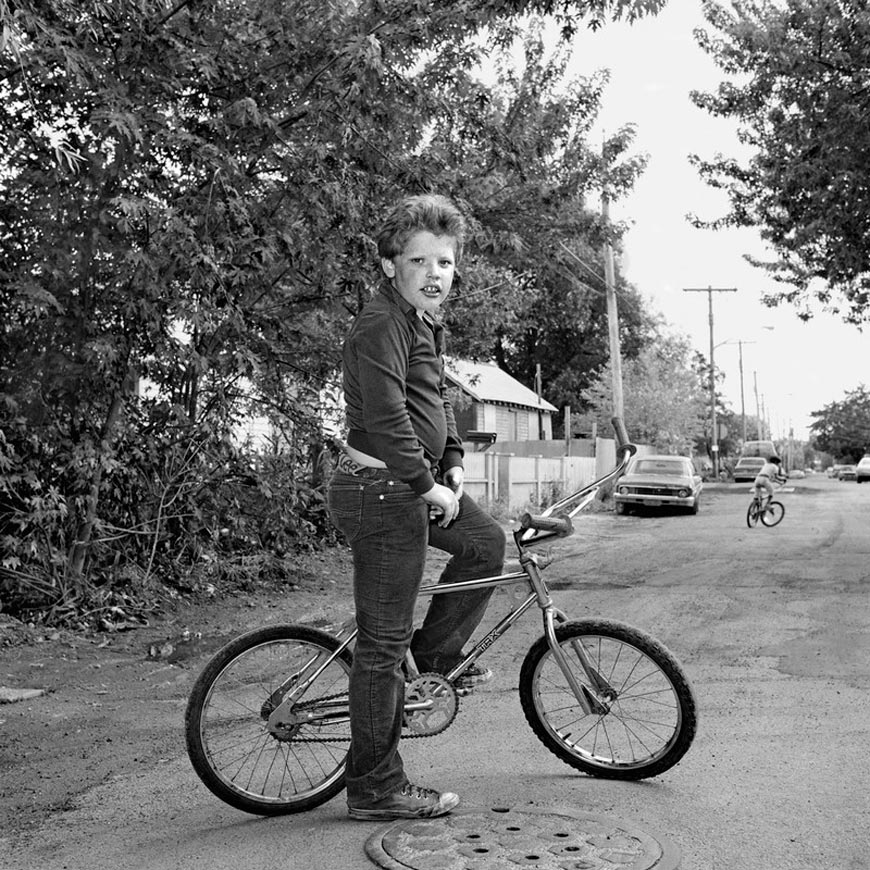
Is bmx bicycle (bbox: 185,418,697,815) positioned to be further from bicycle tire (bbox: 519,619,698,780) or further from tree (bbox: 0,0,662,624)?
tree (bbox: 0,0,662,624)

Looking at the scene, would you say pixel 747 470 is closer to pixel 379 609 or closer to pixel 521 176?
pixel 521 176

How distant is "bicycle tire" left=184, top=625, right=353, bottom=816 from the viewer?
12.7 feet

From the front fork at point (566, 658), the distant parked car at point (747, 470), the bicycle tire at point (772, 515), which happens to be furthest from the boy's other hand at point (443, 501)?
the distant parked car at point (747, 470)

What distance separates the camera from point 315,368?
1029 centimetres

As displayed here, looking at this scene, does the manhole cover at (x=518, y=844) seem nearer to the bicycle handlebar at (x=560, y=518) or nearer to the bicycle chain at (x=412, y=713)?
the bicycle chain at (x=412, y=713)

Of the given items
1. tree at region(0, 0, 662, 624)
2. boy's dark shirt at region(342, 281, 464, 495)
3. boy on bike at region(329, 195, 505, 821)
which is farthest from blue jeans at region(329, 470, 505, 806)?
tree at region(0, 0, 662, 624)

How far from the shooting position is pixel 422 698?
12.8 ft

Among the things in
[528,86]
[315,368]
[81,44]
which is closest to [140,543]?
[315,368]

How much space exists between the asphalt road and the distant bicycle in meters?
12.4

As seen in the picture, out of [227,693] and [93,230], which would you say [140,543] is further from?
[227,693]

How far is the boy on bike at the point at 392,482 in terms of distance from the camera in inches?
142

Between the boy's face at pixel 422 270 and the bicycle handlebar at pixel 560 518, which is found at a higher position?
the boy's face at pixel 422 270

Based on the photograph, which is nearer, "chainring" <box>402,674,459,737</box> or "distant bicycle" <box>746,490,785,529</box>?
→ "chainring" <box>402,674,459,737</box>

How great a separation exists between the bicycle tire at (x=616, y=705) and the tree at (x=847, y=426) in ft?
425
